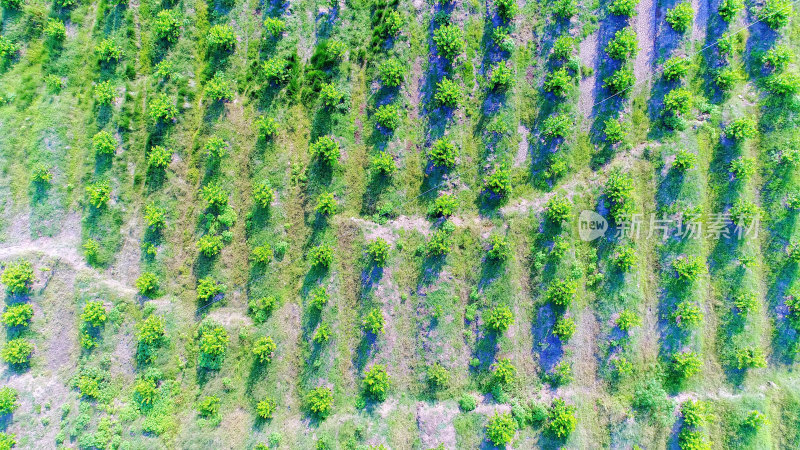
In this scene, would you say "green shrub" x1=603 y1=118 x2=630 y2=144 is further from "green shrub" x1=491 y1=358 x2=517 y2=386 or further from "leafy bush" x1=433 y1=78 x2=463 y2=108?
"green shrub" x1=491 y1=358 x2=517 y2=386

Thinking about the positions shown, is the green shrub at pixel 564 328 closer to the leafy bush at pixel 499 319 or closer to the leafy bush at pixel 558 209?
the leafy bush at pixel 499 319

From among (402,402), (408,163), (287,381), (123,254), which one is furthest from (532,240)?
(123,254)

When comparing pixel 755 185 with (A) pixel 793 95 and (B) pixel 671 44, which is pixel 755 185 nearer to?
(A) pixel 793 95

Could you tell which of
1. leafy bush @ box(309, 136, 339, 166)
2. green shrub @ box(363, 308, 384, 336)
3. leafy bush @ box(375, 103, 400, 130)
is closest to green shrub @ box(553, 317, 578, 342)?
green shrub @ box(363, 308, 384, 336)

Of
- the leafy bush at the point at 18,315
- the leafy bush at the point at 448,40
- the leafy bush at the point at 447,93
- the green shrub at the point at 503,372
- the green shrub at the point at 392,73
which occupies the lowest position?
the green shrub at the point at 503,372

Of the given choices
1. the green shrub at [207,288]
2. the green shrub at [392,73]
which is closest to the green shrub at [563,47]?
the green shrub at [392,73]

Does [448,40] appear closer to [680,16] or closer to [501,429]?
[680,16]

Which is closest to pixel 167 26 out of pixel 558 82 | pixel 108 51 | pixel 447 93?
pixel 108 51
